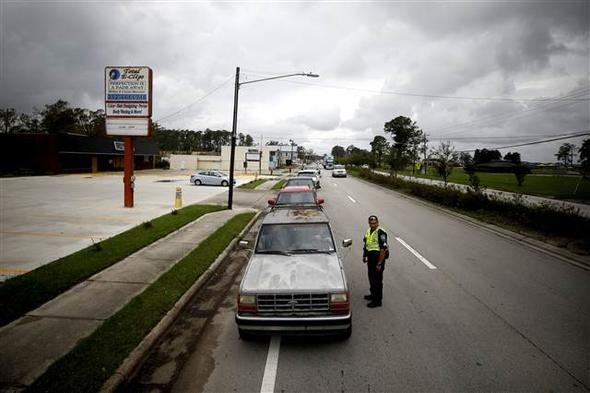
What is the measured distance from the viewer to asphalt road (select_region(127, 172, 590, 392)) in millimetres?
4242

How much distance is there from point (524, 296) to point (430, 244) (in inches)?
166

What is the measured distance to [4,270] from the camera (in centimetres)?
816

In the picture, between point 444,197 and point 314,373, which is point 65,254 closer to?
point 314,373

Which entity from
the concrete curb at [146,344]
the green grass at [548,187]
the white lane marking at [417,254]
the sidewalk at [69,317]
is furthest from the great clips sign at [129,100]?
the green grass at [548,187]

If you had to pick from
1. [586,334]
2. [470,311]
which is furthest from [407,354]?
[586,334]

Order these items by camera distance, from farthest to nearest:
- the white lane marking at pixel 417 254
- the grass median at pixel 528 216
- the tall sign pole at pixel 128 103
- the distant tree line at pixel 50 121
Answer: the distant tree line at pixel 50 121 < the tall sign pole at pixel 128 103 < the grass median at pixel 528 216 < the white lane marking at pixel 417 254

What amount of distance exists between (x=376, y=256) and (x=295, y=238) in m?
1.56

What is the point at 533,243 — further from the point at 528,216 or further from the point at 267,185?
the point at 267,185

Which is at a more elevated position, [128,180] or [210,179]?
[128,180]

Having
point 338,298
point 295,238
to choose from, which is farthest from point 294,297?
point 295,238

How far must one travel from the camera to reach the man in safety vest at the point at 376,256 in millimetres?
6242

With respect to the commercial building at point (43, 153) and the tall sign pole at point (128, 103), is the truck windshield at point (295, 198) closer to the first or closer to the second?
the tall sign pole at point (128, 103)

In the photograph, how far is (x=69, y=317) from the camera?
566 cm

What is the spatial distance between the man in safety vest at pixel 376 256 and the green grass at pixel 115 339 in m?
3.77
